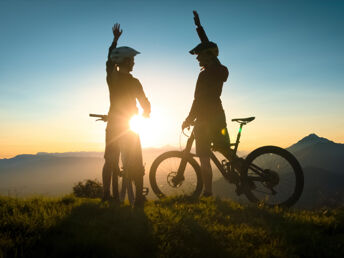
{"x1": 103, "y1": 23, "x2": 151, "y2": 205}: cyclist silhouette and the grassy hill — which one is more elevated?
{"x1": 103, "y1": 23, "x2": 151, "y2": 205}: cyclist silhouette

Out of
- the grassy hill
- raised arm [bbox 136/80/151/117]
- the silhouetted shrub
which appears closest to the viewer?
the grassy hill

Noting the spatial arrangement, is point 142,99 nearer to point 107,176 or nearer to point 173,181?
point 107,176

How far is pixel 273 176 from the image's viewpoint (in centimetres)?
566

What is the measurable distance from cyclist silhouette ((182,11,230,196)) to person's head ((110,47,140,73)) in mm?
1544

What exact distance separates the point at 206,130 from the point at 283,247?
3.25m

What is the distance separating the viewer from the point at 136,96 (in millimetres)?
5559

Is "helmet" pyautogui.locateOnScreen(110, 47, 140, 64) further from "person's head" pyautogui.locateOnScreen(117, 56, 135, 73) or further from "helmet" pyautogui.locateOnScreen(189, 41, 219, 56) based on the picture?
"helmet" pyautogui.locateOnScreen(189, 41, 219, 56)

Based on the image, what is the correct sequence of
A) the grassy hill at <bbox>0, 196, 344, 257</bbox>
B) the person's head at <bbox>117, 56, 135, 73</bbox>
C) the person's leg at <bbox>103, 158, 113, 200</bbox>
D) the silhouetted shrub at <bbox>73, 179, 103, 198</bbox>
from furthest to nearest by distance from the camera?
1. the silhouetted shrub at <bbox>73, 179, 103, 198</bbox>
2. the person's leg at <bbox>103, 158, 113, 200</bbox>
3. the person's head at <bbox>117, 56, 135, 73</bbox>
4. the grassy hill at <bbox>0, 196, 344, 257</bbox>

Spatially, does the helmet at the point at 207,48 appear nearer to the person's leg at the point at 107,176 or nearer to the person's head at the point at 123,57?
the person's head at the point at 123,57

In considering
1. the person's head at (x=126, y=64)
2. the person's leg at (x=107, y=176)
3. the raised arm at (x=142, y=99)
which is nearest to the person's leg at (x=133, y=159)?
the person's leg at (x=107, y=176)

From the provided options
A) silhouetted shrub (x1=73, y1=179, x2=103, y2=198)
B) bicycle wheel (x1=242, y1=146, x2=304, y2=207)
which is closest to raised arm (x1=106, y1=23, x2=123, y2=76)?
bicycle wheel (x1=242, y1=146, x2=304, y2=207)

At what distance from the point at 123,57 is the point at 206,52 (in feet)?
6.45

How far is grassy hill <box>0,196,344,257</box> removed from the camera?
10.0 feet

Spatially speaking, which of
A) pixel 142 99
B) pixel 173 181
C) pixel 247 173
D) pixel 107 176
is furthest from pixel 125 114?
pixel 247 173
